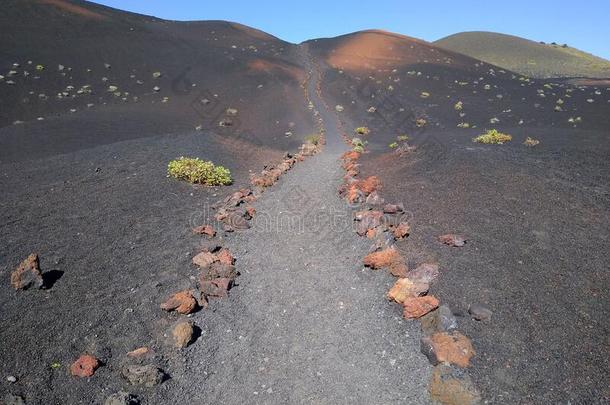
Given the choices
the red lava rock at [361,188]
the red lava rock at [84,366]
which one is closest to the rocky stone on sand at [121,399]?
the red lava rock at [84,366]

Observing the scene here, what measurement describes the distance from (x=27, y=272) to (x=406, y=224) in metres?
7.09

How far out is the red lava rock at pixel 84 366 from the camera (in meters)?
4.80

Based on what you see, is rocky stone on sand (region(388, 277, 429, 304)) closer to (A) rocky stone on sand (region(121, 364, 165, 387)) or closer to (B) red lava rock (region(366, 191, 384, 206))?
(A) rocky stone on sand (region(121, 364, 165, 387))

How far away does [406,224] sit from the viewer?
8500mm

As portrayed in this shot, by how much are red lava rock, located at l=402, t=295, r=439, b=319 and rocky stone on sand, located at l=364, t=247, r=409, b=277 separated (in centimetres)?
106

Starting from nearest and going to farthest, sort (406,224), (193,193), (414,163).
Answer: (406,224) < (193,193) < (414,163)

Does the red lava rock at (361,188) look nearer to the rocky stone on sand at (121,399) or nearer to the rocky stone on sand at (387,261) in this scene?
the rocky stone on sand at (387,261)

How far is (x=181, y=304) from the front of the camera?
245 inches

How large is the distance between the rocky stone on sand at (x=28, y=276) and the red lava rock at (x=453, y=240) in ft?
23.6

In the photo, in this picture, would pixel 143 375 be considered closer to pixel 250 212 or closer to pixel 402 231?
pixel 402 231

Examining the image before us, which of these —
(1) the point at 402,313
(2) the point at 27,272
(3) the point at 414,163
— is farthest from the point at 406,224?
(2) the point at 27,272

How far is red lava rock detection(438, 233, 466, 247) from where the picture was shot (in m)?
7.55

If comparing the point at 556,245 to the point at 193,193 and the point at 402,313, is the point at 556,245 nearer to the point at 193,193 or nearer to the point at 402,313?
the point at 402,313

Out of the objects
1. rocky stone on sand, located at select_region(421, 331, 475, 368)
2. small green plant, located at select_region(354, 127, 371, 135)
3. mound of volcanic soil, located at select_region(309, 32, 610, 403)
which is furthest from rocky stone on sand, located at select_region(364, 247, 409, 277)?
small green plant, located at select_region(354, 127, 371, 135)
